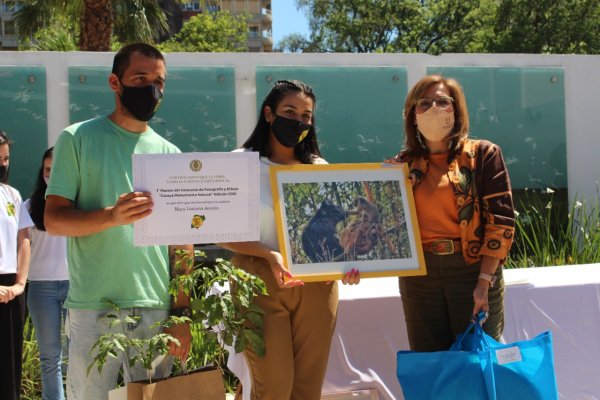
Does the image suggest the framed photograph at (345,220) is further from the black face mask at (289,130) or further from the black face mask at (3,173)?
the black face mask at (3,173)

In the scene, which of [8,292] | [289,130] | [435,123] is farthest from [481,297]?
[8,292]

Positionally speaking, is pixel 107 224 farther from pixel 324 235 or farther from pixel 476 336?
pixel 476 336

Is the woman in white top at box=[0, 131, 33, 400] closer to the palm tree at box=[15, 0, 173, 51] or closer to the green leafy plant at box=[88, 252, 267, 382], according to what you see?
the green leafy plant at box=[88, 252, 267, 382]

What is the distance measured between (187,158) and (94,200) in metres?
0.38

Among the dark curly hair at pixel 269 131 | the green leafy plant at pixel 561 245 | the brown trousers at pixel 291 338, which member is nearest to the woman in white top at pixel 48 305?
the dark curly hair at pixel 269 131

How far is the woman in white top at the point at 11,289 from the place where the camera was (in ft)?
14.9

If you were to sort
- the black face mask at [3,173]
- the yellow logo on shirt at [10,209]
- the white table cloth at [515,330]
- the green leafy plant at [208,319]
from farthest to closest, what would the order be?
1. the black face mask at [3,173]
2. the yellow logo on shirt at [10,209]
3. the white table cloth at [515,330]
4. the green leafy plant at [208,319]

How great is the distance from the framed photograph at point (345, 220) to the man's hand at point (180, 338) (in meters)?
0.53

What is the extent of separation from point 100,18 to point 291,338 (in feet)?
35.7

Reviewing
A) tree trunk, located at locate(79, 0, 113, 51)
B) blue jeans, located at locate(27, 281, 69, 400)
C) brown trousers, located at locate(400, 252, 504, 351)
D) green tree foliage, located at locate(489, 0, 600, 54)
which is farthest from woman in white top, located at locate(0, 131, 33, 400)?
green tree foliage, located at locate(489, 0, 600, 54)

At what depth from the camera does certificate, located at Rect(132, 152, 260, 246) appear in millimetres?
2648

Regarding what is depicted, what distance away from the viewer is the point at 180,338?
2.80m

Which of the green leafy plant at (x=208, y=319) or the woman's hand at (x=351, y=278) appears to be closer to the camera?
the green leafy plant at (x=208, y=319)

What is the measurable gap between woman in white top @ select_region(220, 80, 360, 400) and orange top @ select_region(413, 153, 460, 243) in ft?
1.42
